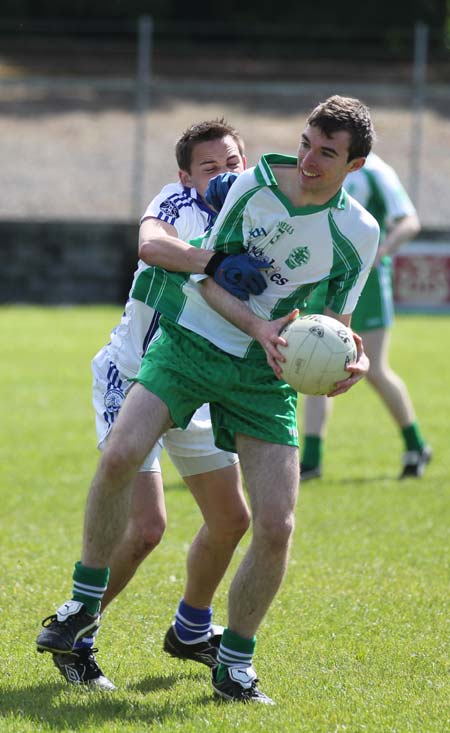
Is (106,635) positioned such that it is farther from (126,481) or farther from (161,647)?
(126,481)

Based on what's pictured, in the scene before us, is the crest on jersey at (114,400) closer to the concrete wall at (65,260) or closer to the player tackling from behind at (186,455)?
the player tackling from behind at (186,455)

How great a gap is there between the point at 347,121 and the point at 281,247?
525 mm

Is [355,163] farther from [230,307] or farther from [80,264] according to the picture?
[80,264]

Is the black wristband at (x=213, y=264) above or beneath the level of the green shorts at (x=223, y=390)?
above

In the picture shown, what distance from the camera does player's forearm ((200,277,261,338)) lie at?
4.47 meters

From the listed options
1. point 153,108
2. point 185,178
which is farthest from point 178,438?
point 153,108

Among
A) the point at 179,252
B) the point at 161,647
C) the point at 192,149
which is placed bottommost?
the point at 161,647

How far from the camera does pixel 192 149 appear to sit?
519cm

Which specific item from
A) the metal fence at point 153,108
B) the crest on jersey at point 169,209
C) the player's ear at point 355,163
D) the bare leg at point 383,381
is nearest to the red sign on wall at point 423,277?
the metal fence at point 153,108

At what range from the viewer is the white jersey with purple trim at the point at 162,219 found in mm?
5067

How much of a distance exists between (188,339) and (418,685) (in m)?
1.62

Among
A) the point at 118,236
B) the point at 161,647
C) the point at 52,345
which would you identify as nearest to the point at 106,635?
the point at 161,647

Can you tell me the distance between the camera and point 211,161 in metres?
5.19

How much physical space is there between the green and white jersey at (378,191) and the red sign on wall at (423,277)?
9.75 meters
